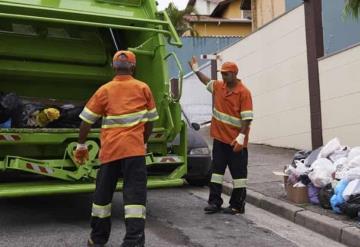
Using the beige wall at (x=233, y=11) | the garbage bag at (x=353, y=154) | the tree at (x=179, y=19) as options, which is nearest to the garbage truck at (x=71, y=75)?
the garbage bag at (x=353, y=154)

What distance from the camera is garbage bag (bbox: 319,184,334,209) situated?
634 cm

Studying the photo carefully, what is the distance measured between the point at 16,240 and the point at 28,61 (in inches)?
109

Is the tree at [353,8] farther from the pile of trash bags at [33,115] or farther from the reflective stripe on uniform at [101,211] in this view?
the reflective stripe on uniform at [101,211]

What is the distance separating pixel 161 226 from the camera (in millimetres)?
6047

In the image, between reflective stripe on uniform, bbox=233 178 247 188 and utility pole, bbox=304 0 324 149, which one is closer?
reflective stripe on uniform, bbox=233 178 247 188

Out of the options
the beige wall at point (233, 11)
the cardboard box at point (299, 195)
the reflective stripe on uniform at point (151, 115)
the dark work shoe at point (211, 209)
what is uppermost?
the beige wall at point (233, 11)

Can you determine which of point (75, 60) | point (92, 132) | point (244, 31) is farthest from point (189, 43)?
point (92, 132)

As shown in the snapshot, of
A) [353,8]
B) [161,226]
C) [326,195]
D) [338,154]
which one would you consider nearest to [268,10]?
[353,8]

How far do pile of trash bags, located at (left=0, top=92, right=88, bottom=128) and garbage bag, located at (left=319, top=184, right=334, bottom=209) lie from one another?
2.79 metres

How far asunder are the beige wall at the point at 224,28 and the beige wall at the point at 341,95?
2487 cm

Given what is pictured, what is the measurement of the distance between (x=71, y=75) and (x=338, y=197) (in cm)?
360

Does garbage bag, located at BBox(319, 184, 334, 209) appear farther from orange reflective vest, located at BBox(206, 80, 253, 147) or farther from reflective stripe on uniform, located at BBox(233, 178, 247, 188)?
orange reflective vest, located at BBox(206, 80, 253, 147)

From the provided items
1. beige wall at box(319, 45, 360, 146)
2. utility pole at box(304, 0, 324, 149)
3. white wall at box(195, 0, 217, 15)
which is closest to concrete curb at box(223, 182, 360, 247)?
beige wall at box(319, 45, 360, 146)

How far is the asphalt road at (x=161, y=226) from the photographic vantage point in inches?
214
